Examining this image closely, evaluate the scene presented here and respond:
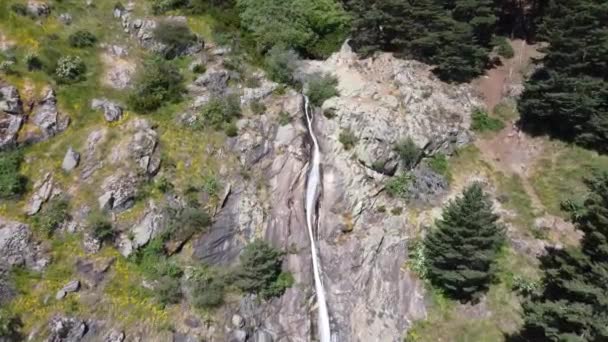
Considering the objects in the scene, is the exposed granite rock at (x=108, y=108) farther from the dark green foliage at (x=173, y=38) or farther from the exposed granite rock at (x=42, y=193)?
the dark green foliage at (x=173, y=38)

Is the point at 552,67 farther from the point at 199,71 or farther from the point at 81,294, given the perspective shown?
the point at 81,294

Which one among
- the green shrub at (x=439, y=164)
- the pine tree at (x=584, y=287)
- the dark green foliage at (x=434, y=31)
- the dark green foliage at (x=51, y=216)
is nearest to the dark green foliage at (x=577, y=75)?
the dark green foliage at (x=434, y=31)

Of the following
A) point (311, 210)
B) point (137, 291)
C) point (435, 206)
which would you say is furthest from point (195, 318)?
point (435, 206)

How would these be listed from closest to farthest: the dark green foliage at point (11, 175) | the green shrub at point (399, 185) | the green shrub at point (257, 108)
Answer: the dark green foliage at point (11, 175) → the green shrub at point (399, 185) → the green shrub at point (257, 108)

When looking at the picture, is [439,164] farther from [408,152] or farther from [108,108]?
[108,108]

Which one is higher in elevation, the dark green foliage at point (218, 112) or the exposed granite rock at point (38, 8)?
the exposed granite rock at point (38, 8)

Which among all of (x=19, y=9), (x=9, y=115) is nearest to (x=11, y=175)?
(x=9, y=115)

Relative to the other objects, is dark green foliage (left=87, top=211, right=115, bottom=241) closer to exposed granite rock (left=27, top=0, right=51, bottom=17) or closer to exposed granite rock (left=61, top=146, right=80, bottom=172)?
exposed granite rock (left=61, top=146, right=80, bottom=172)
